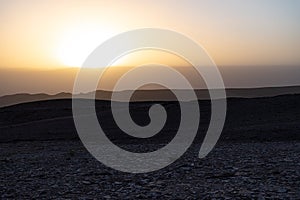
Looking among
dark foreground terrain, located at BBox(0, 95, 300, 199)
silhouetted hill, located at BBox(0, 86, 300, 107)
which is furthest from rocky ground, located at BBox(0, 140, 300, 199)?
silhouetted hill, located at BBox(0, 86, 300, 107)

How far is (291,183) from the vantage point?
1398 centimetres

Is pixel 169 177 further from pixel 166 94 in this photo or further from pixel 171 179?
pixel 166 94

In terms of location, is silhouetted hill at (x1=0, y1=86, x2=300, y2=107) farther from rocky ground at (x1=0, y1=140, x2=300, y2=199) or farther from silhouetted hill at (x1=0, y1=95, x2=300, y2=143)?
rocky ground at (x1=0, y1=140, x2=300, y2=199)

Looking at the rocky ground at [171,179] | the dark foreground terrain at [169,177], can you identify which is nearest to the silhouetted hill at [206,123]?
the dark foreground terrain at [169,177]

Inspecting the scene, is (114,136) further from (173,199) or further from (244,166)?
(173,199)

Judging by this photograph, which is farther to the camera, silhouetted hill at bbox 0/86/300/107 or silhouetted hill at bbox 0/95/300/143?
silhouetted hill at bbox 0/86/300/107

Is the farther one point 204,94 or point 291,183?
point 204,94

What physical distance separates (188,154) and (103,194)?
9384 millimetres

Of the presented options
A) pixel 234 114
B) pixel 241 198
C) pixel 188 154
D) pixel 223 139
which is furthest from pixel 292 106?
pixel 241 198

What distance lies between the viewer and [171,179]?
15625 millimetres

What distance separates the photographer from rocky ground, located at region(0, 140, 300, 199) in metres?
13.3

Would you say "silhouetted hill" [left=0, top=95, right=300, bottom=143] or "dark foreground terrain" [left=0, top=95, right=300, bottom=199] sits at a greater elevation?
"silhouetted hill" [left=0, top=95, right=300, bottom=143]

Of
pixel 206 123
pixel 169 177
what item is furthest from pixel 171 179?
pixel 206 123

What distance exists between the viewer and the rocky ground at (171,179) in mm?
13336
